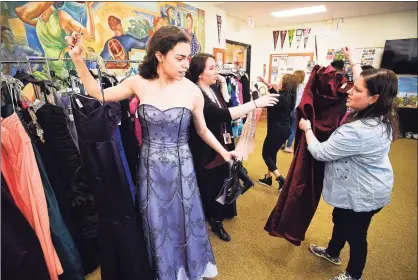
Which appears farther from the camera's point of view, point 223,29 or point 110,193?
point 223,29

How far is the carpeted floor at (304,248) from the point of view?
1.75 meters

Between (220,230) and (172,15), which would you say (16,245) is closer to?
(220,230)

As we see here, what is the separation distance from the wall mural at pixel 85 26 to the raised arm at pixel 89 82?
0.98m

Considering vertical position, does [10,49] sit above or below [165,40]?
above

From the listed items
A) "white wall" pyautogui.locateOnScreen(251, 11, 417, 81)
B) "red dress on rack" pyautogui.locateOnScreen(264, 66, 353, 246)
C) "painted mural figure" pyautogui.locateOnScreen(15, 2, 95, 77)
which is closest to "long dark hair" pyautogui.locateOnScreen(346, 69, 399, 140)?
"red dress on rack" pyautogui.locateOnScreen(264, 66, 353, 246)

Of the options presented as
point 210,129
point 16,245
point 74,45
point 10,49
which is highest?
point 10,49

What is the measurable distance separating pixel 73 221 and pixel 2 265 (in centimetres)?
45

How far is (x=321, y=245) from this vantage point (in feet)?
6.73

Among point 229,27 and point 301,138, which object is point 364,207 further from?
point 229,27

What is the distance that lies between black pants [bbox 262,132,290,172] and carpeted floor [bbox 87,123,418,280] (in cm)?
43

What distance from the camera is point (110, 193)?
122cm

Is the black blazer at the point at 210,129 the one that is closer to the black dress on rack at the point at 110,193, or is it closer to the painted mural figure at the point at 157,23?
the black dress on rack at the point at 110,193

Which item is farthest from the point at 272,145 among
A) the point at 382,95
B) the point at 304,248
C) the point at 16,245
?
the point at 16,245

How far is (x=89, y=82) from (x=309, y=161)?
1371 mm
